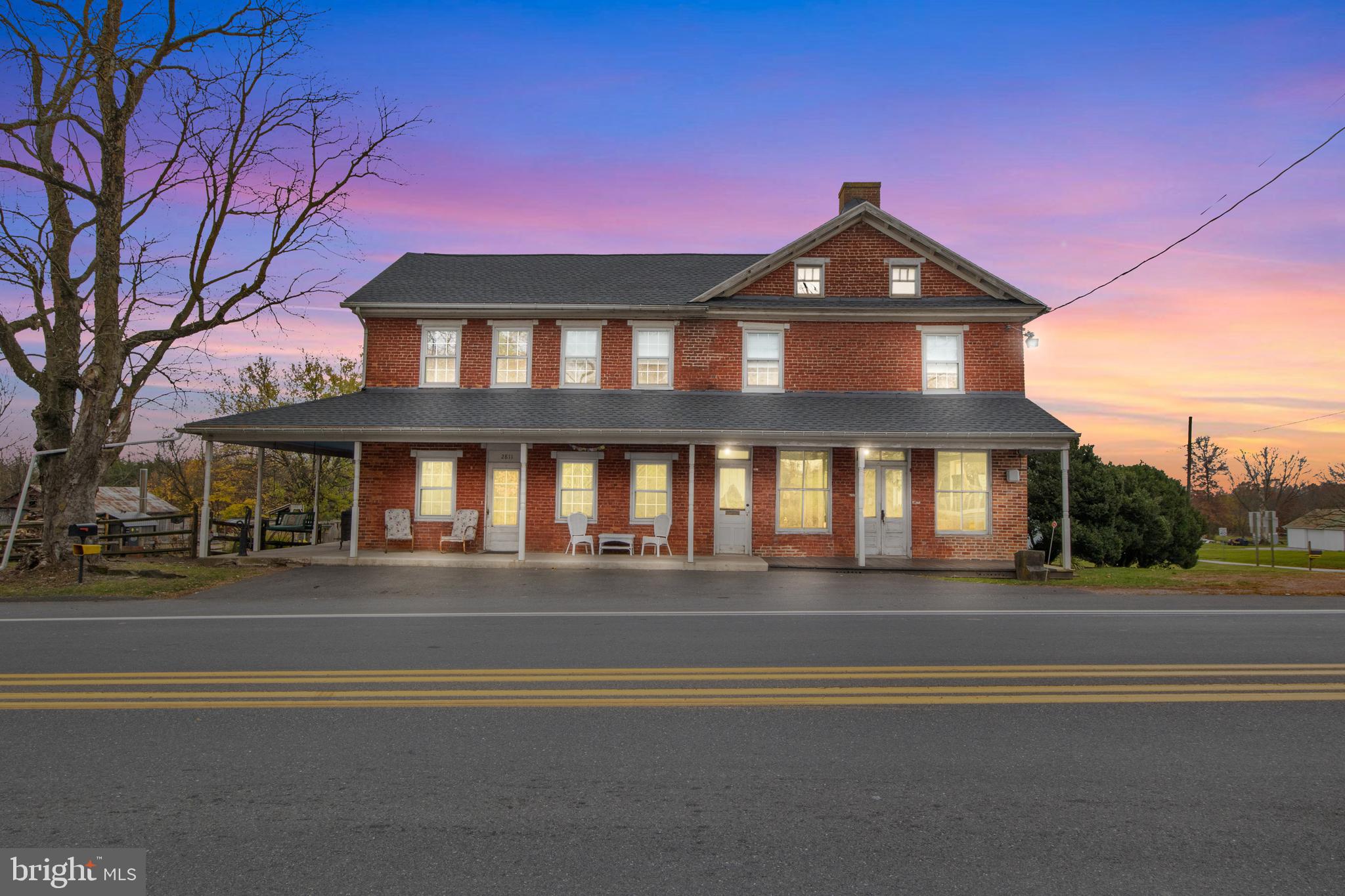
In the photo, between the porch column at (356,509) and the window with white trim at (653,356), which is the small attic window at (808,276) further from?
the porch column at (356,509)

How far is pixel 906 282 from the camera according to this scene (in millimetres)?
20453

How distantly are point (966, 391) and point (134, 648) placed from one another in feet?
57.3

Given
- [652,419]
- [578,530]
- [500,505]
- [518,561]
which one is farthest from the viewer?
[500,505]

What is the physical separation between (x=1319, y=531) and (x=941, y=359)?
68.5 meters

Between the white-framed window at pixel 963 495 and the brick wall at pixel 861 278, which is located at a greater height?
the brick wall at pixel 861 278

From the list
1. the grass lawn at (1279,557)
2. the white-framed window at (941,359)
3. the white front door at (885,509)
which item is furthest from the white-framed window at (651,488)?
the grass lawn at (1279,557)

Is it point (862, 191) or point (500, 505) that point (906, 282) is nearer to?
point (862, 191)

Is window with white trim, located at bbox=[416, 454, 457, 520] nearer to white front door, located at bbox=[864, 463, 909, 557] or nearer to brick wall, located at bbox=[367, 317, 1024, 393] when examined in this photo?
brick wall, located at bbox=[367, 317, 1024, 393]

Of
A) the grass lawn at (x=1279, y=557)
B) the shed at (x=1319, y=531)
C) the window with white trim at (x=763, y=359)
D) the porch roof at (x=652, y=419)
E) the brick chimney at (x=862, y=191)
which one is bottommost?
the grass lawn at (x=1279, y=557)

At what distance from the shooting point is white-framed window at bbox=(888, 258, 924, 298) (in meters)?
20.4

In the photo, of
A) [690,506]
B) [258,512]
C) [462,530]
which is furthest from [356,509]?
[690,506]

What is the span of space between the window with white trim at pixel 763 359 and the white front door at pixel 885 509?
3239 millimetres

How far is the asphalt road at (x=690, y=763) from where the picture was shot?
3449 mm

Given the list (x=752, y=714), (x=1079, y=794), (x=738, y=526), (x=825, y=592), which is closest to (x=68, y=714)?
(x=752, y=714)
